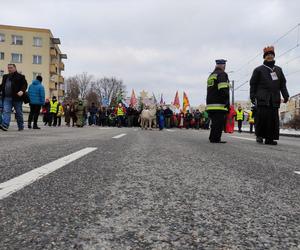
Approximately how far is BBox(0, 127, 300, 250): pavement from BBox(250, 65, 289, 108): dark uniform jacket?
4743 millimetres

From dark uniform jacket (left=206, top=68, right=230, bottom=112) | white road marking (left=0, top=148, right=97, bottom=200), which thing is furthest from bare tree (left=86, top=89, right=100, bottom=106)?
white road marking (left=0, top=148, right=97, bottom=200)

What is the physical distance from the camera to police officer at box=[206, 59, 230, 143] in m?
8.62

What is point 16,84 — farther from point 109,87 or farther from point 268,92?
point 109,87

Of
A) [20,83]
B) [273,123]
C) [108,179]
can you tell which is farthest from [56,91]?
[108,179]

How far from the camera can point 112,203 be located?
96.7 inches

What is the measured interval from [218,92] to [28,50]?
58.3 metres

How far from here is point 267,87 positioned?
866 centimetres

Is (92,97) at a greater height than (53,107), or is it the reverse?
(92,97)

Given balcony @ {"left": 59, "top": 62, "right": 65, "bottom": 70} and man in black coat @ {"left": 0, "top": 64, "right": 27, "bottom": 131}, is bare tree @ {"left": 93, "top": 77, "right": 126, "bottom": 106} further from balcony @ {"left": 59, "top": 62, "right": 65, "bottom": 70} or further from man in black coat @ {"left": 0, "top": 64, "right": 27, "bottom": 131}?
man in black coat @ {"left": 0, "top": 64, "right": 27, "bottom": 131}

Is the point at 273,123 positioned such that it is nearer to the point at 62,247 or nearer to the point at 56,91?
the point at 62,247

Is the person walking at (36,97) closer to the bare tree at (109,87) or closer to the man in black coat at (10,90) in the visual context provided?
the man in black coat at (10,90)

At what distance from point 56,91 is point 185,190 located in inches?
2836

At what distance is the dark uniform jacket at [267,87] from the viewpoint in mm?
8664

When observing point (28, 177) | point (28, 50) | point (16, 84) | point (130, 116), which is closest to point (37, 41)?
point (28, 50)
